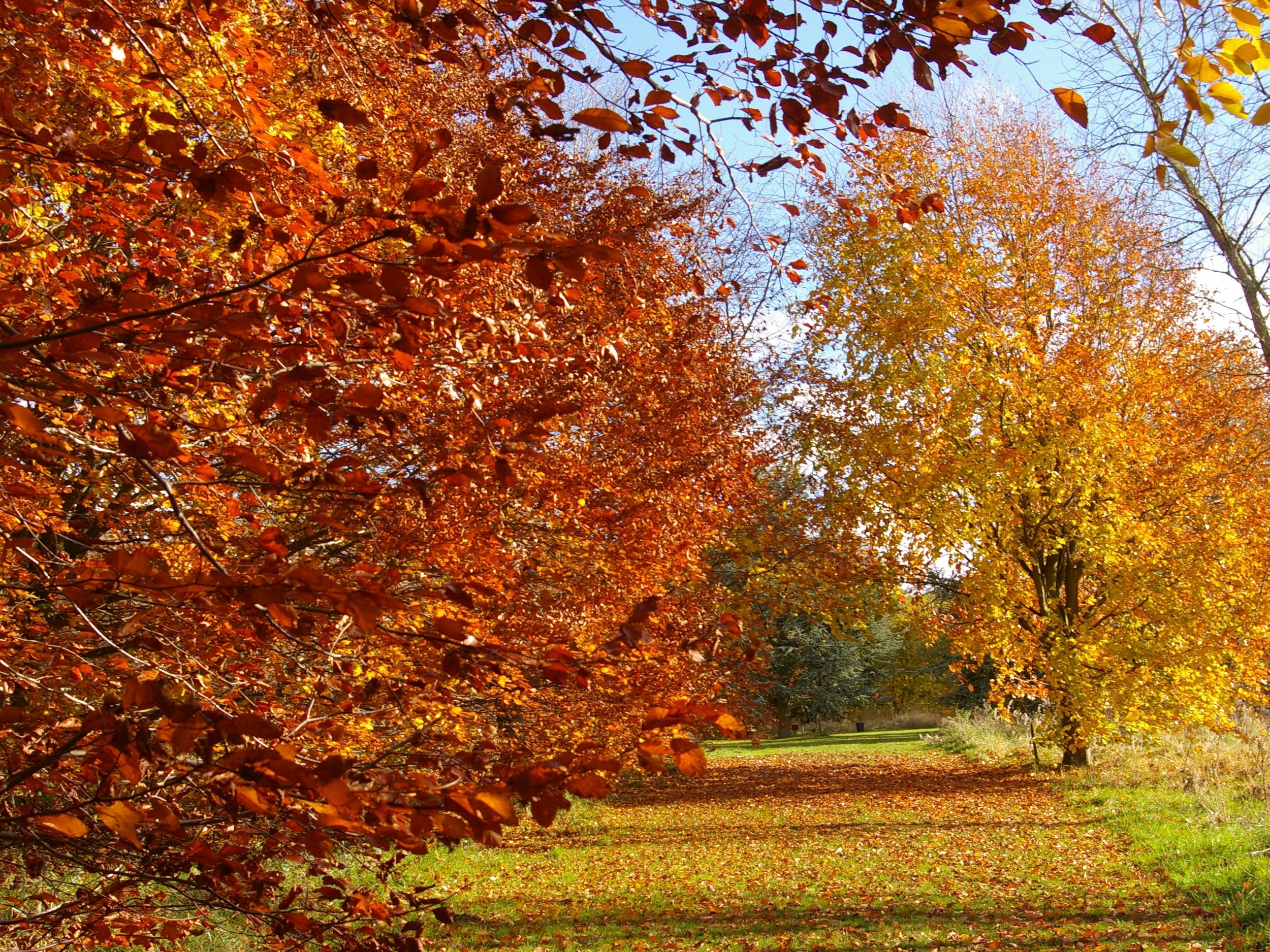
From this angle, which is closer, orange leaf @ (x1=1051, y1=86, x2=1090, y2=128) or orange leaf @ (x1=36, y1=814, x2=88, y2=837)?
orange leaf @ (x1=36, y1=814, x2=88, y2=837)

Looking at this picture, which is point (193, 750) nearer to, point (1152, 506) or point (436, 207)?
point (436, 207)

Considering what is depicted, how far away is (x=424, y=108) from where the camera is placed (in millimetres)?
8320

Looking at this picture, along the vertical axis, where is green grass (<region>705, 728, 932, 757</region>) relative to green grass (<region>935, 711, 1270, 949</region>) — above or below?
below

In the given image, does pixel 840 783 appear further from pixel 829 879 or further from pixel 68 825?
pixel 68 825

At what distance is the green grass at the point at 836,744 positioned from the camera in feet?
81.2

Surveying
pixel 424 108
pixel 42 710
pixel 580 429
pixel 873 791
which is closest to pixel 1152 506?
pixel 873 791

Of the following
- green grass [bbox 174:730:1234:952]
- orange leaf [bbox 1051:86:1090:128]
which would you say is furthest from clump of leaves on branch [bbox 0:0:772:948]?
green grass [bbox 174:730:1234:952]

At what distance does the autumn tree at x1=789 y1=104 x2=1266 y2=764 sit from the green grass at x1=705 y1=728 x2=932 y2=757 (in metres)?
9.85

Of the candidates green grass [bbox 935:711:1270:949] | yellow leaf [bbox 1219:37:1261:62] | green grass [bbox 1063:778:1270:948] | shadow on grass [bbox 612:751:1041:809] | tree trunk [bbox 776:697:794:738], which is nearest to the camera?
yellow leaf [bbox 1219:37:1261:62]

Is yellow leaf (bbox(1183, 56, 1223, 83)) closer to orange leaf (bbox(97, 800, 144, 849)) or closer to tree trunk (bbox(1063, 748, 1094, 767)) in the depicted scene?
orange leaf (bbox(97, 800, 144, 849))

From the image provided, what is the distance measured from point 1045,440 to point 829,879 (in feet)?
26.7

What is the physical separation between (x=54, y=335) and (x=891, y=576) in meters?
14.2

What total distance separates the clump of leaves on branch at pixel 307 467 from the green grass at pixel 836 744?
55.3 feet

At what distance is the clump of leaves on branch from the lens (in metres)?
1.71
